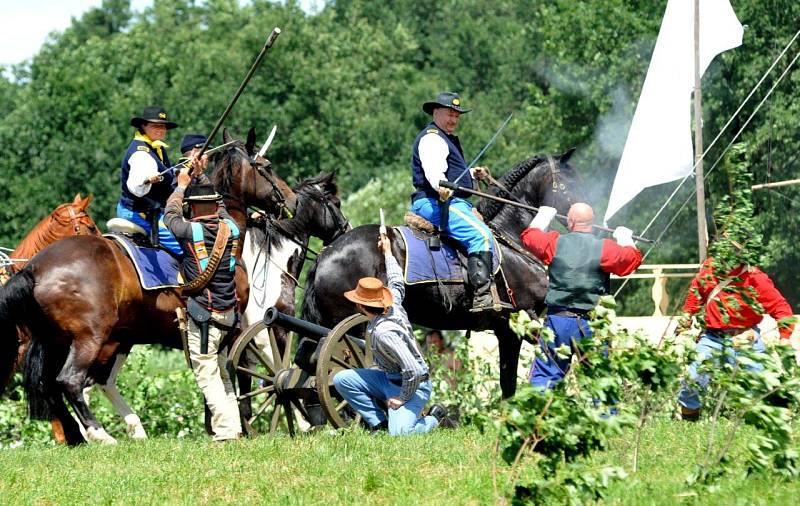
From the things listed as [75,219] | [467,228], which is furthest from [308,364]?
[75,219]

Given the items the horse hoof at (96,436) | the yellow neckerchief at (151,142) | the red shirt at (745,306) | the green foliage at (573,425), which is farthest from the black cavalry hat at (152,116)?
the green foliage at (573,425)

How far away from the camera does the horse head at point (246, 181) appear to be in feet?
36.5

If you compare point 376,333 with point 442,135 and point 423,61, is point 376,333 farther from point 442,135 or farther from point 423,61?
point 423,61

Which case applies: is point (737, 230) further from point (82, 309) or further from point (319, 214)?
point (319, 214)

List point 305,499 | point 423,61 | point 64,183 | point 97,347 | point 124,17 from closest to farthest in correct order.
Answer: point 305,499 → point 97,347 → point 64,183 → point 423,61 → point 124,17

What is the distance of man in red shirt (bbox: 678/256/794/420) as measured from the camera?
25.2ft

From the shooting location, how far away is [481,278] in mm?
11312

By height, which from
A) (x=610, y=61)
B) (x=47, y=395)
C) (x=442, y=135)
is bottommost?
(x=47, y=395)

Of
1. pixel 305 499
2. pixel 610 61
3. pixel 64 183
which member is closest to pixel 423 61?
pixel 64 183

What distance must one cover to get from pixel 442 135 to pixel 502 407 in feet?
18.5

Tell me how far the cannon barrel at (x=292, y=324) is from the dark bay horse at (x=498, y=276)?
3.14 ft

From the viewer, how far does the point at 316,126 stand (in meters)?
42.4

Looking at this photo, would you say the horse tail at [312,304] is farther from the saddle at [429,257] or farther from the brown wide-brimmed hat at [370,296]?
the brown wide-brimmed hat at [370,296]

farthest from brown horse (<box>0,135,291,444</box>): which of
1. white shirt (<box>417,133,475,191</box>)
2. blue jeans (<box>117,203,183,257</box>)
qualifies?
white shirt (<box>417,133,475,191</box>)
